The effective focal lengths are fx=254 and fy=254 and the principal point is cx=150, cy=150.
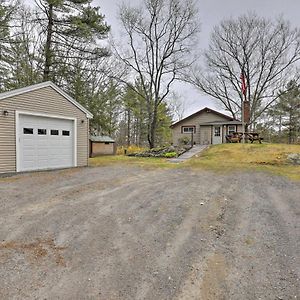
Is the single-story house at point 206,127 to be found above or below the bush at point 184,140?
above

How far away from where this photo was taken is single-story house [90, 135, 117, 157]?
1881cm

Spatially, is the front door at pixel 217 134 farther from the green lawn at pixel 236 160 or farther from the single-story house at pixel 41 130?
the single-story house at pixel 41 130

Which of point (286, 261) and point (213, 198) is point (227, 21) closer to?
point (213, 198)

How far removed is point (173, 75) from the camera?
80.0 feet

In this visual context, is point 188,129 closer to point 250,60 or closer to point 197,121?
point 197,121

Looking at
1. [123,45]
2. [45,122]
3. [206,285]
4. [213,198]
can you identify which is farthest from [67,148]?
[123,45]

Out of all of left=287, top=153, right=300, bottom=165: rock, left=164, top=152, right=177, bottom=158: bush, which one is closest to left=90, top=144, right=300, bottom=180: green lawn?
left=287, top=153, right=300, bottom=165: rock

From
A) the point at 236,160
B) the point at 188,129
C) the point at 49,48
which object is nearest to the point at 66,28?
the point at 49,48

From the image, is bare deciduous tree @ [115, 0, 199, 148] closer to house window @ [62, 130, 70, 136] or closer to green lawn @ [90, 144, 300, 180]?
green lawn @ [90, 144, 300, 180]

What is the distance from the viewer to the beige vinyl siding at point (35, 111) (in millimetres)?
9203

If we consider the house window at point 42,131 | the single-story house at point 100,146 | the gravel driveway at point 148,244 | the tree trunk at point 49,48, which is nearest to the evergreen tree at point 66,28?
the tree trunk at point 49,48

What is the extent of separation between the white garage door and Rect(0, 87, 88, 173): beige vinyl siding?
0.30 m

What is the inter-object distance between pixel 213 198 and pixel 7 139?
762 cm

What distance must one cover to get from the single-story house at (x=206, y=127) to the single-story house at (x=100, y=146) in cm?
807
